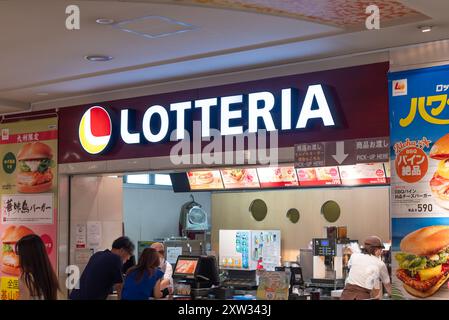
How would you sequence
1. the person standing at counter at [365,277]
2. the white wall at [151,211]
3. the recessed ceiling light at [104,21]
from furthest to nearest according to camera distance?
the white wall at [151,211], the person standing at counter at [365,277], the recessed ceiling light at [104,21]

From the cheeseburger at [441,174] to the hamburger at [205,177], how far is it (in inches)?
162

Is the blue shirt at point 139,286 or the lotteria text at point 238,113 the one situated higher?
the lotteria text at point 238,113

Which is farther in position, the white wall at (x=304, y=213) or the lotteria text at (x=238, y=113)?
the white wall at (x=304, y=213)

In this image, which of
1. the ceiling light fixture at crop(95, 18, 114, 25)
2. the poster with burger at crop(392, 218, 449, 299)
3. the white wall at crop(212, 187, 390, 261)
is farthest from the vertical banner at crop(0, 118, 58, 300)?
the poster with burger at crop(392, 218, 449, 299)

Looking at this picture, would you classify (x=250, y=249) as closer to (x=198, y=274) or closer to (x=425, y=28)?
(x=198, y=274)

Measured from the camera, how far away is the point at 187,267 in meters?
7.05

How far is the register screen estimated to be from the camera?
22.9 feet

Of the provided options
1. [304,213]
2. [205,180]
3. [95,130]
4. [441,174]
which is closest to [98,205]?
[95,130]

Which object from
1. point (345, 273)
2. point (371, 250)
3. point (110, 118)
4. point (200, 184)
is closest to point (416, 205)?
point (371, 250)

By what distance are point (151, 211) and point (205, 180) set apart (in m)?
4.79

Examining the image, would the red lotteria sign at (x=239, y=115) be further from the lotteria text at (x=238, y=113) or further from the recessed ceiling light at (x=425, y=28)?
the recessed ceiling light at (x=425, y=28)

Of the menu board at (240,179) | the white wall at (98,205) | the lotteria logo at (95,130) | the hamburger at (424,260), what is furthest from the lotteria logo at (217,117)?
the menu board at (240,179)

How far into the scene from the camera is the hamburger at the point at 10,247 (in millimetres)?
8281
